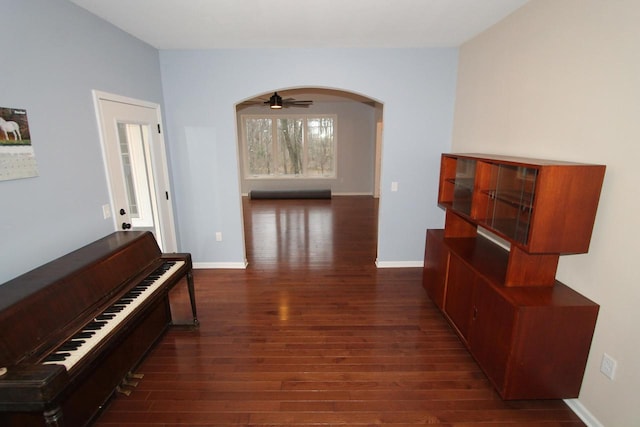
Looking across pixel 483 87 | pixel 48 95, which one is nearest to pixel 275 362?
pixel 48 95

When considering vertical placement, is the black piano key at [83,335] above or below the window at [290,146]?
below

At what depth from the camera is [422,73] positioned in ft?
12.1

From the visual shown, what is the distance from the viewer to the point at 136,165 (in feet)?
10.5

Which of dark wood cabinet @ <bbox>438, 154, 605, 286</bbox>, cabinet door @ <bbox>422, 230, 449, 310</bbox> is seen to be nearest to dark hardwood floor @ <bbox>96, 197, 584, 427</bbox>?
cabinet door @ <bbox>422, 230, 449, 310</bbox>

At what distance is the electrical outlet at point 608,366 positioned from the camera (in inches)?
70.1

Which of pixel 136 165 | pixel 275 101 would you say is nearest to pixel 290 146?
pixel 275 101

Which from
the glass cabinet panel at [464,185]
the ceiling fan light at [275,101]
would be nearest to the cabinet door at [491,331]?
the glass cabinet panel at [464,185]

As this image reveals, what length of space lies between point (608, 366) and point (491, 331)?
0.60 m

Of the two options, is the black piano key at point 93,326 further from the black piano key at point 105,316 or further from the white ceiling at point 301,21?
the white ceiling at point 301,21

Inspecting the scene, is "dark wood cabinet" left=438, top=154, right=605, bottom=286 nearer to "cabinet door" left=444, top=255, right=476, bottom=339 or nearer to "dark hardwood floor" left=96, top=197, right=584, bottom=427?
"cabinet door" left=444, top=255, right=476, bottom=339

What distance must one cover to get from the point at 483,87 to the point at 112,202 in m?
3.69

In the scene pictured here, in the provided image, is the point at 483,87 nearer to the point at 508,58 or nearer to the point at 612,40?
the point at 508,58

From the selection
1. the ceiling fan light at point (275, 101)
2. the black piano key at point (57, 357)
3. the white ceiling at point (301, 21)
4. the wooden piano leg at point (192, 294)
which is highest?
the white ceiling at point (301, 21)

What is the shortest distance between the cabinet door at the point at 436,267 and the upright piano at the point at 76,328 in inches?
94.9
